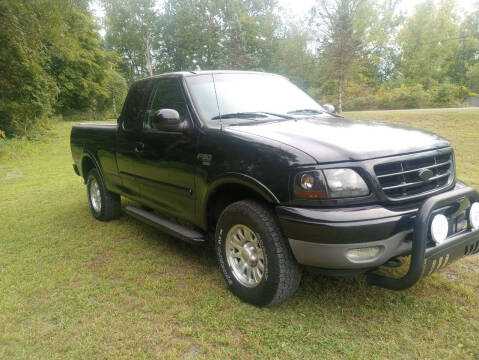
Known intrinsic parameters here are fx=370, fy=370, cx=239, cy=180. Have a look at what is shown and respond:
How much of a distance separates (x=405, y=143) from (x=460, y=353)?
143 centimetres

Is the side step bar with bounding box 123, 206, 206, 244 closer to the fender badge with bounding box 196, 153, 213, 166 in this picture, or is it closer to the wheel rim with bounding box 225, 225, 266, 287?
the wheel rim with bounding box 225, 225, 266, 287

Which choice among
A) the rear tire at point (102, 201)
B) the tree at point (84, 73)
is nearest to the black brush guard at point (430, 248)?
the rear tire at point (102, 201)

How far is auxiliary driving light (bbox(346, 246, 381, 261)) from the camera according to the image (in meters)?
2.38

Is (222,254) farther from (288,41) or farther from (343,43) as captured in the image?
(288,41)

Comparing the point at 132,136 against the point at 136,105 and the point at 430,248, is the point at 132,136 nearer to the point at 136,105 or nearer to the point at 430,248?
the point at 136,105

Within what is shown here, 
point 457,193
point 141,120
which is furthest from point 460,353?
point 141,120

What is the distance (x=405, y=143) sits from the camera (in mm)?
2703

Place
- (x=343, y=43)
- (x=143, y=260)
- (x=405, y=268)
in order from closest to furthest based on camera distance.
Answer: (x=405, y=268) < (x=143, y=260) < (x=343, y=43)

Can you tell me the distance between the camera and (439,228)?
2.43m

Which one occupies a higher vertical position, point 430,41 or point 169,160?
point 430,41

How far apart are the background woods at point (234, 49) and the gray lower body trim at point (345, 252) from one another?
1181 cm

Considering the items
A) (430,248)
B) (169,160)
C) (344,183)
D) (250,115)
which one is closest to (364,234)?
(344,183)

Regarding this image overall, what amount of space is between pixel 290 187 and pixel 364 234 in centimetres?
55

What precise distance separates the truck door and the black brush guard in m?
2.79
